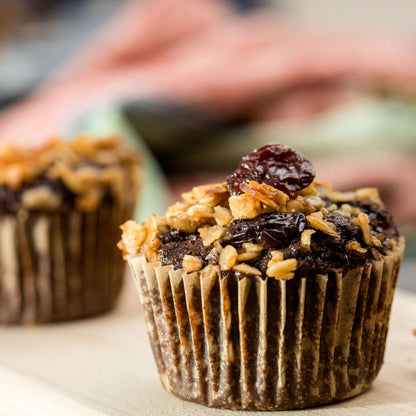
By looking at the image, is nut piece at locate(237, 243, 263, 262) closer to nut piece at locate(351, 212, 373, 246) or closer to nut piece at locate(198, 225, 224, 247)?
nut piece at locate(198, 225, 224, 247)

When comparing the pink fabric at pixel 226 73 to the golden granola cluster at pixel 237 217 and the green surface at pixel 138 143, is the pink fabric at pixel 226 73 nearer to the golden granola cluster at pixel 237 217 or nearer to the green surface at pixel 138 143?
the green surface at pixel 138 143

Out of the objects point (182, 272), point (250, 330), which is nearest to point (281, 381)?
point (250, 330)

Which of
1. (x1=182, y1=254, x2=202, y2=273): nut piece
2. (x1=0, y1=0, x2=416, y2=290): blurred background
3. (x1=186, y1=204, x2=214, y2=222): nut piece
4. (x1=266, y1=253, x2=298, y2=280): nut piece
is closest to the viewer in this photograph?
(x1=266, y1=253, x2=298, y2=280): nut piece

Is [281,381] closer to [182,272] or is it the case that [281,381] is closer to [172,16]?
[182,272]

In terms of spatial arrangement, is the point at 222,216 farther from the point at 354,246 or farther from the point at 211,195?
the point at 354,246

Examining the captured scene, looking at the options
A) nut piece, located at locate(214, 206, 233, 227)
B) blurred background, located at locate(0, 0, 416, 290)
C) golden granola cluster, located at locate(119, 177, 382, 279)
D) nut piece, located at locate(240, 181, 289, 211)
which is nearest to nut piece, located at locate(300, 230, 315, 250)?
golden granola cluster, located at locate(119, 177, 382, 279)

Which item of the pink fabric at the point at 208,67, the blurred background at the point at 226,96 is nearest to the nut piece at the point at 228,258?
the blurred background at the point at 226,96

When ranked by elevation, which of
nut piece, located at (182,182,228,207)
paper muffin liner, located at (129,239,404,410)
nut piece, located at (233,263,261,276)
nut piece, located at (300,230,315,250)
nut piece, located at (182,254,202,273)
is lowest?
paper muffin liner, located at (129,239,404,410)
